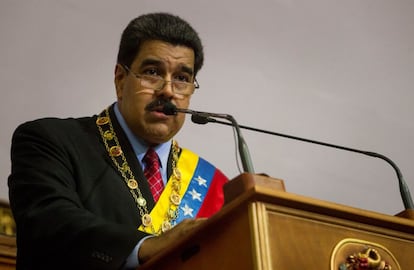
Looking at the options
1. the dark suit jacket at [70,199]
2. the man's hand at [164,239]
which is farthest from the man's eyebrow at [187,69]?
the man's hand at [164,239]

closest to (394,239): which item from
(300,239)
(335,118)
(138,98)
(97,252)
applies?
(300,239)

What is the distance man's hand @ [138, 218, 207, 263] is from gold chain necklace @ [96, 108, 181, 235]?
0.35 m

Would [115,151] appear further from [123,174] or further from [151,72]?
[151,72]

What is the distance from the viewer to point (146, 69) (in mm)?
2039

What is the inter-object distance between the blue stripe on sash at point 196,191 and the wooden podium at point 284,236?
64 centimetres

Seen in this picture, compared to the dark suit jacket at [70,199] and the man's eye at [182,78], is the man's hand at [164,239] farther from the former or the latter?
the man's eye at [182,78]

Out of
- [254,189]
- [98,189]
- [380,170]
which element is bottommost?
[380,170]

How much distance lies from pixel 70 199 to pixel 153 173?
16.6 inches

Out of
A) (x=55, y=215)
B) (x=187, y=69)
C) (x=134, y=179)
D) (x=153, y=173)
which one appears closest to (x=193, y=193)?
(x=153, y=173)

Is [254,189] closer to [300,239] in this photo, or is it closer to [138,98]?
[300,239]

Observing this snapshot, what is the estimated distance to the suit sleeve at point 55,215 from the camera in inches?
54.7

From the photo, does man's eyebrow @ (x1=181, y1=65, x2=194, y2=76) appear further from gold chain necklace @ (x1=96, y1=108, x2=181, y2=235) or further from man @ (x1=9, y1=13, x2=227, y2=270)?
gold chain necklace @ (x1=96, y1=108, x2=181, y2=235)

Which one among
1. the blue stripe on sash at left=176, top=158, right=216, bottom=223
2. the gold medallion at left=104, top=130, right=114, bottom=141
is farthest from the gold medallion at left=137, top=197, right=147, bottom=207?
the gold medallion at left=104, top=130, right=114, bottom=141

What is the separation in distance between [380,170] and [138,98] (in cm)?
180
